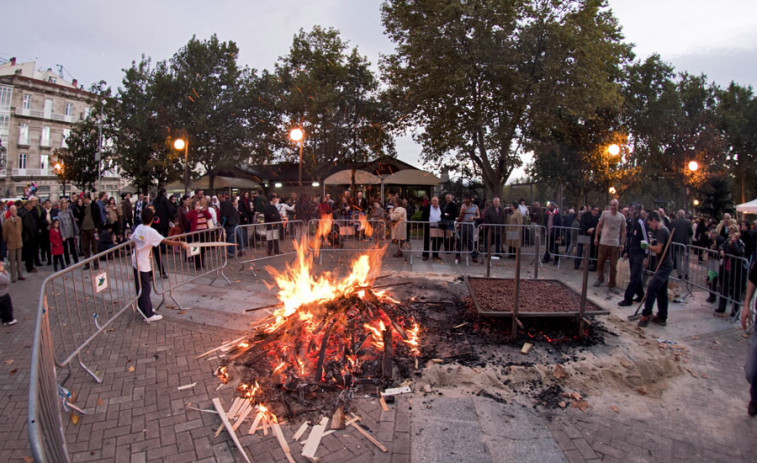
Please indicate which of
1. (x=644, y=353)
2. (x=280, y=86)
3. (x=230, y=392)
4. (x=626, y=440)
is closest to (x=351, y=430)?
(x=230, y=392)

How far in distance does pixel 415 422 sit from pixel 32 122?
60.3 m

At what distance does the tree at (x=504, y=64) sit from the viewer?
15188mm

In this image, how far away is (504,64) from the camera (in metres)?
15.2

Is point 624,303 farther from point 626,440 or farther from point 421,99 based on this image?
point 421,99

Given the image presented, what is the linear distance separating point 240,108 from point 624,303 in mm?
27885

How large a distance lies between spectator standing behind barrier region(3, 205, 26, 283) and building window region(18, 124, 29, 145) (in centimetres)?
4913

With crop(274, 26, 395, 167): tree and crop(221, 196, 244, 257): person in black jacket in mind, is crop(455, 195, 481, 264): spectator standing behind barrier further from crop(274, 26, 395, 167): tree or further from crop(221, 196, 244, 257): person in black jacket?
crop(274, 26, 395, 167): tree

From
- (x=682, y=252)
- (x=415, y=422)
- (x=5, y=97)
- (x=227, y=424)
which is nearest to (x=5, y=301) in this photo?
(x=227, y=424)

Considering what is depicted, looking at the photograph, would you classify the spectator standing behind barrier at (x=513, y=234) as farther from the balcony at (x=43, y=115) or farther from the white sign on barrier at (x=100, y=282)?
the balcony at (x=43, y=115)

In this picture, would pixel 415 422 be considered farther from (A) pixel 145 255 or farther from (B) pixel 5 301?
(B) pixel 5 301

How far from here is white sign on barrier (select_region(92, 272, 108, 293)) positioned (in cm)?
492

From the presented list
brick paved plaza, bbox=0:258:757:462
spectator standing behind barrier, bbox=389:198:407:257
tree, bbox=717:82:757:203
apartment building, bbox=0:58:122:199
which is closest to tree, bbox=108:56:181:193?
apartment building, bbox=0:58:122:199

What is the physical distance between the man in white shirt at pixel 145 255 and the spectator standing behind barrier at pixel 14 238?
5.03 meters

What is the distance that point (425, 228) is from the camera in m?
11.7
